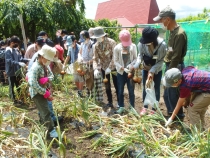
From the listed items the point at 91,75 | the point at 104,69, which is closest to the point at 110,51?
the point at 104,69

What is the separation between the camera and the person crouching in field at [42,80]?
2.94m

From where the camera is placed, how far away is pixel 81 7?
11602mm

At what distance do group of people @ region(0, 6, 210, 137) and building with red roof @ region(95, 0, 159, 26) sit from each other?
25.4m

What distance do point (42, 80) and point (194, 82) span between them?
173cm

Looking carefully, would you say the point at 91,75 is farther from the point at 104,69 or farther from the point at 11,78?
the point at 11,78

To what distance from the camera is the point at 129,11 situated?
1251 inches

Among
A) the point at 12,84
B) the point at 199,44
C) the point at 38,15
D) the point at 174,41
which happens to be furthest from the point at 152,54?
the point at 38,15

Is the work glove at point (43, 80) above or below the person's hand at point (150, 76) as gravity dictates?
above

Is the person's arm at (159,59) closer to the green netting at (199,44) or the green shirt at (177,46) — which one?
the green shirt at (177,46)

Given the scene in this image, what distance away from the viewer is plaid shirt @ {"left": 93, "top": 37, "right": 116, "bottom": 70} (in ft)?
13.3

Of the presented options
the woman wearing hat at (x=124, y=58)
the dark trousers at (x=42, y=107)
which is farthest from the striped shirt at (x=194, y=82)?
the dark trousers at (x=42, y=107)

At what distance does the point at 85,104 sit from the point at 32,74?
0.80 metres

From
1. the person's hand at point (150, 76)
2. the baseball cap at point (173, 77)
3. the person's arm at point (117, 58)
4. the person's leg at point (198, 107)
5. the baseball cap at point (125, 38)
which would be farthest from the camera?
the person's arm at point (117, 58)

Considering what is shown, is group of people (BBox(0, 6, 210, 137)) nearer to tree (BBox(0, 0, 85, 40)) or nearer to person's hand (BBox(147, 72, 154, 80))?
person's hand (BBox(147, 72, 154, 80))
